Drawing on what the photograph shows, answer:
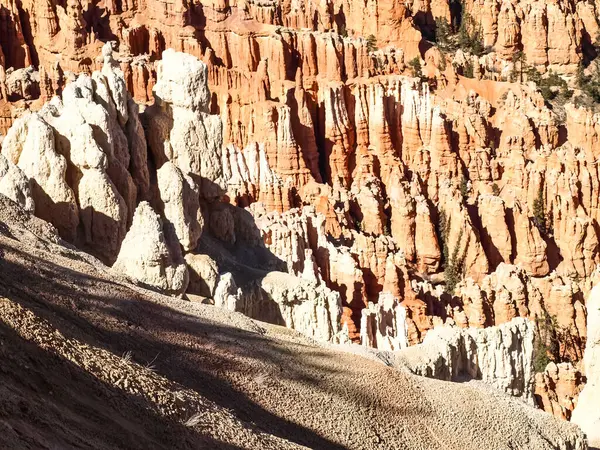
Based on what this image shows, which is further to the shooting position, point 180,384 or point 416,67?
point 416,67

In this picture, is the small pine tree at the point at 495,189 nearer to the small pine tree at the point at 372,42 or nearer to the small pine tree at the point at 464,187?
the small pine tree at the point at 464,187

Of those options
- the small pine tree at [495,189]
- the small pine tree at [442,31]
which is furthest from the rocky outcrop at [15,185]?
the small pine tree at [442,31]

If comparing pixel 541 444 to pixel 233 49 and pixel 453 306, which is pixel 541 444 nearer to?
pixel 453 306

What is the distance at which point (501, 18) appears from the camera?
61.3 meters

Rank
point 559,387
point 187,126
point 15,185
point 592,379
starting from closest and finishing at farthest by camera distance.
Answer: point 15,185, point 187,126, point 592,379, point 559,387

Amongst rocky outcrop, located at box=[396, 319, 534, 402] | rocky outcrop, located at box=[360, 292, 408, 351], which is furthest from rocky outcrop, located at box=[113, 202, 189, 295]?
rocky outcrop, located at box=[360, 292, 408, 351]

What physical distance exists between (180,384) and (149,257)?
5738 mm

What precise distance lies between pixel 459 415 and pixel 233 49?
36.6 metres

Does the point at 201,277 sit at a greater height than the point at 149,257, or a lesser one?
lesser

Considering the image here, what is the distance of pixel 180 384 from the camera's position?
800 centimetres

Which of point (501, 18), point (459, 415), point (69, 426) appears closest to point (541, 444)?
point (459, 415)

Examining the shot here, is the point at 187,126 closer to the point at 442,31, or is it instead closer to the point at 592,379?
the point at 592,379

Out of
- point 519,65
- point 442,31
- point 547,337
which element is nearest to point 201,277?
point 547,337

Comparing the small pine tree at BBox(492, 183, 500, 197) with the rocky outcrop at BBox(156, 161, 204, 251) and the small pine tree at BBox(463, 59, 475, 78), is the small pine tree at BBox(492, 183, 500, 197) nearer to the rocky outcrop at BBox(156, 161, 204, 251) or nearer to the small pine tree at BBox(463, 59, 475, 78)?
the small pine tree at BBox(463, 59, 475, 78)
